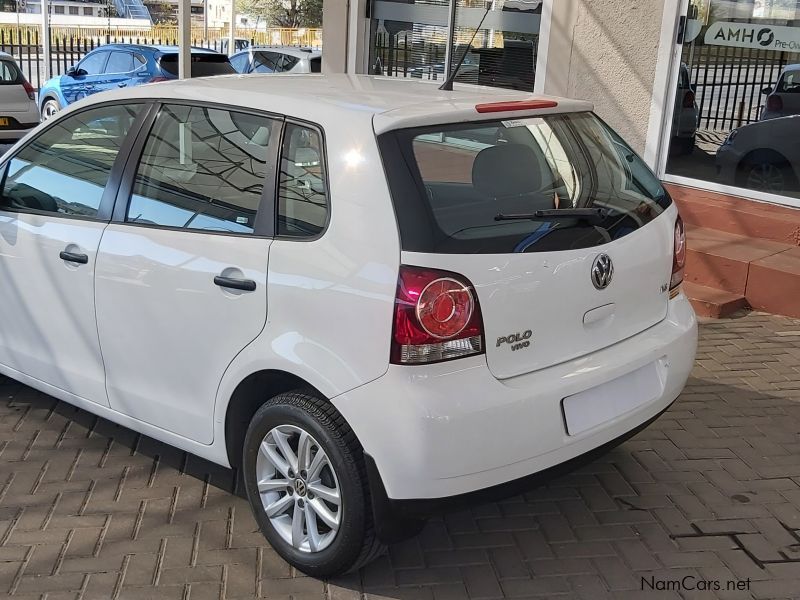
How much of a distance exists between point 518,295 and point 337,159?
72 cm

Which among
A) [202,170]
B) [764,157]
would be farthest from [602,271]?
[764,157]

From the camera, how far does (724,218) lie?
7.19 m

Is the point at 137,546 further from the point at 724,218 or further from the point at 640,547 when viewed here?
the point at 724,218

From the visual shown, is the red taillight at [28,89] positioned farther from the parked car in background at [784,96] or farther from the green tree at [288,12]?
the green tree at [288,12]

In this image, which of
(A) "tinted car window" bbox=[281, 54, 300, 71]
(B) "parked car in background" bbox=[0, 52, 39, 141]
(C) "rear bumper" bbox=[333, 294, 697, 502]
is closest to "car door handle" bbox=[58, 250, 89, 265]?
(C) "rear bumper" bbox=[333, 294, 697, 502]

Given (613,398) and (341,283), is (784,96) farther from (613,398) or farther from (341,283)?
(341,283)

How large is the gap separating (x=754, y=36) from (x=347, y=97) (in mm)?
5065

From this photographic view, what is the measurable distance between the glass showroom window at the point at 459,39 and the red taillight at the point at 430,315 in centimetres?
663

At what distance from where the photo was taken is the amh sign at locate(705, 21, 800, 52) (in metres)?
7.02

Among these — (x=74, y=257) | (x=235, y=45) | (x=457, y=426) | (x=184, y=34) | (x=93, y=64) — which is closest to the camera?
(x=457, y=426)

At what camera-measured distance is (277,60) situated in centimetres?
1677

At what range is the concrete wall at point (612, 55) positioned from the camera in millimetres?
7637

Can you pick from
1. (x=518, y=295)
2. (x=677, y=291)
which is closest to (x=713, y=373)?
(x=677, y=291)

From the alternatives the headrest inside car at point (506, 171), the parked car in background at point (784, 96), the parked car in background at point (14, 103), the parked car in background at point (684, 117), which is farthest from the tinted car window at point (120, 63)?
the headrest inside car at point (506, 171)
